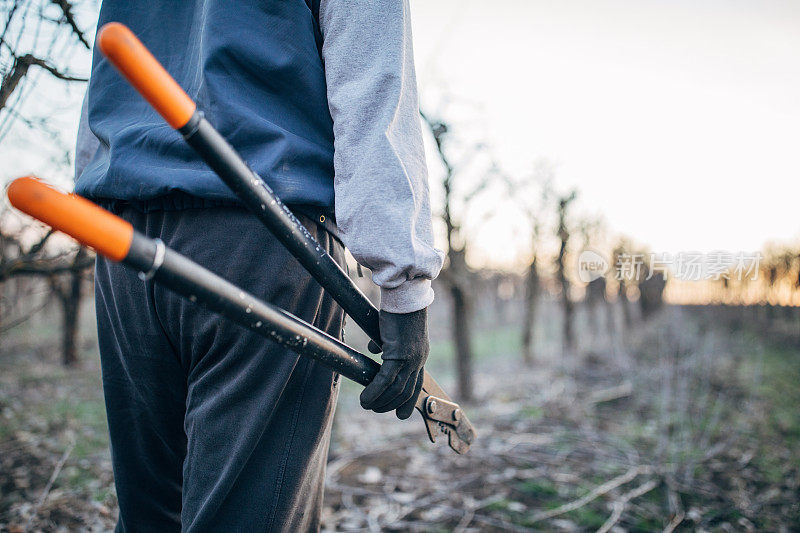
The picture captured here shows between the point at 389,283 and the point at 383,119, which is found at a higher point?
the point at 383,119

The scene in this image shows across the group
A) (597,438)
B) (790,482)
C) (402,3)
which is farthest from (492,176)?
(402,3)

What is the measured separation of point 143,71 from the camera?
63 cm

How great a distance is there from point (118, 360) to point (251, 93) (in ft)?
2.54

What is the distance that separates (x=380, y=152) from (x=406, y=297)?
1.08ft

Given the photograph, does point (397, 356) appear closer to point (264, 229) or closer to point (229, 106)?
point (264, 229)

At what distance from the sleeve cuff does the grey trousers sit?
0.55 feet

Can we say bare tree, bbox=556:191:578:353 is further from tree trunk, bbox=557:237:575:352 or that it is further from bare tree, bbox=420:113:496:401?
bare tree, bbox=420:113:496:401

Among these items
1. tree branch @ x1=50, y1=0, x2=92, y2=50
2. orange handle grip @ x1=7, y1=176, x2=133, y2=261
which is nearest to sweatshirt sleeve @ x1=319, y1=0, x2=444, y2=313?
orange handle grip @ x1=7, y1=176, x2=133, y2=261

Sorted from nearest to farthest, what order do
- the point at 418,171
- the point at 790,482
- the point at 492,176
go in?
the point at 418,171 → the point at 790,482 → the point at 492,176

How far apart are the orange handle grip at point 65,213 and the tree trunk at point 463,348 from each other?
7.01 meters

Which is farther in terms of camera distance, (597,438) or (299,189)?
(597,438)

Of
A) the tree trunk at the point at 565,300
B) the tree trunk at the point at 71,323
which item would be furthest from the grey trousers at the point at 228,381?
the tree trunk at the point at 565,300

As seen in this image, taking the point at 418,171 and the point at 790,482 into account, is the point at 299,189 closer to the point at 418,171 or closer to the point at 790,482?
the point at 418,171

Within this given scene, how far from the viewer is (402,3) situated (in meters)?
1.05
